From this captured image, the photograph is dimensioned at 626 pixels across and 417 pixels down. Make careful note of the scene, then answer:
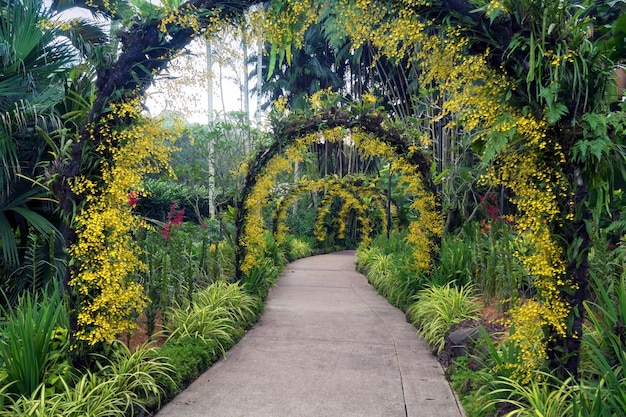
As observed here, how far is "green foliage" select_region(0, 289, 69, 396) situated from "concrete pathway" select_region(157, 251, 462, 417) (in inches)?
34.3

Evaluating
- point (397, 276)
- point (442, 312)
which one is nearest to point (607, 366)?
point (442, 312)

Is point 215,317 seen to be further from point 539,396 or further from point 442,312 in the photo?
point 539,396

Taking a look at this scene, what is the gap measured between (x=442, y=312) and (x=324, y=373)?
1.77m

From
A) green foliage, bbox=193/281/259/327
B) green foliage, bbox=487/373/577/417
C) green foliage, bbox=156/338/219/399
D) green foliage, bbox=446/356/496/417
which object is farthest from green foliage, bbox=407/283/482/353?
green foliage, bbox=156/338/219/399

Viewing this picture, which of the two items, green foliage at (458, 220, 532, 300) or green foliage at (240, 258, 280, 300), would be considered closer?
green foliage at (458, 220, 532, 300)

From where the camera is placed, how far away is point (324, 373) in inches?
184

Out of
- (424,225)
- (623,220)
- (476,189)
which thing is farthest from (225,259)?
(623,220)

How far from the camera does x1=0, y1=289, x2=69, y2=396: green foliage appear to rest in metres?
3.30

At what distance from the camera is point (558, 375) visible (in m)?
3.38


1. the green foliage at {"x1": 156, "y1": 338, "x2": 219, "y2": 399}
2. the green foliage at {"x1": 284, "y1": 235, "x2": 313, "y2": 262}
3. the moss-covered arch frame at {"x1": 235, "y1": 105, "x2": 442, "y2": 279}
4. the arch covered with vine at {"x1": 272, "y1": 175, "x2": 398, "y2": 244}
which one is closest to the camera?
the green foliage at {"x1": 156, "y1": 338, "x2": 219, "y2": 399}

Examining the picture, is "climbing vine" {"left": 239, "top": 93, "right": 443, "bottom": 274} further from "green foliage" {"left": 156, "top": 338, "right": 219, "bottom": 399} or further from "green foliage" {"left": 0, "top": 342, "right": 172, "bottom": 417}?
"green foliage" {"left": 0, "top": 342, "right": 172, "bottom": 417}

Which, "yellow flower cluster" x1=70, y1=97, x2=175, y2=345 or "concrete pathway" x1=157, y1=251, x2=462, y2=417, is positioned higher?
"yellow flower cluster" x1=70, y1=97, x2=175, y2=345

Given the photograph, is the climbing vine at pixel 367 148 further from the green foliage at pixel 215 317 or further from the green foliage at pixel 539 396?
the green foliage at pixel 539 396

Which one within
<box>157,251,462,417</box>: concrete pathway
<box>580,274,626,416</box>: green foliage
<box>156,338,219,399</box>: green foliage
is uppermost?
<box>580,274,626,416</box>: green foliage
